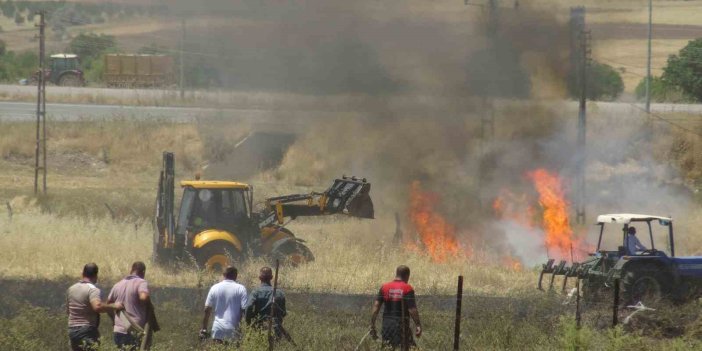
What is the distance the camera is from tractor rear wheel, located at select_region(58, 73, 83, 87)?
227 feet

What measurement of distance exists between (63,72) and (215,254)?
49.6m

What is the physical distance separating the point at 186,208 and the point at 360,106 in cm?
818

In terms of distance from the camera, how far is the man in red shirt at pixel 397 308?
13.1 m

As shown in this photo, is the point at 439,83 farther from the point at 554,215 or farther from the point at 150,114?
the point at 150,114

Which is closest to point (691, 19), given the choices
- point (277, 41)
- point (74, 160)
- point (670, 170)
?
point (670, 170)

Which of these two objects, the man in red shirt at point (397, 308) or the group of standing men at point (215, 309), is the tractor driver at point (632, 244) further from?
the man in red shirt at point (397, 308)

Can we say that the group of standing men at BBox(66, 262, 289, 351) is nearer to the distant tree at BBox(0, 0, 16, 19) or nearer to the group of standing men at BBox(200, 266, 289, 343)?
the group of standing men at BBox(200, 266, 289, 343)

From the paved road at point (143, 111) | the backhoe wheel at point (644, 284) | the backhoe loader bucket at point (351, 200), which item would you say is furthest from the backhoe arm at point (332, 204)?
the paved road at point (143, 111)

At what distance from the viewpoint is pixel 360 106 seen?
30250 millimetres

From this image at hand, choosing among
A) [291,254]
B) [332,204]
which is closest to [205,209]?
[291,254]

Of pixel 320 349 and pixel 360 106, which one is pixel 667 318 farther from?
pixel 360 106

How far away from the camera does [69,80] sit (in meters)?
69.4

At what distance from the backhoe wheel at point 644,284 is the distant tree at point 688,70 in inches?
1380

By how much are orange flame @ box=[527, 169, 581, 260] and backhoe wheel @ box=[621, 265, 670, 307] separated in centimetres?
452
